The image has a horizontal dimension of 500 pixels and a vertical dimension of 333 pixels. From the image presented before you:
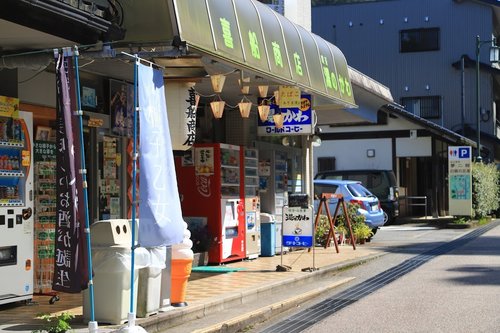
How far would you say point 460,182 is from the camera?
28.6 m

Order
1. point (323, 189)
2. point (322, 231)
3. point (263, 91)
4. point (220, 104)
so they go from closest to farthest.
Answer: point (220, 104), point (263, 91), point (322, 231), point (323, 189)

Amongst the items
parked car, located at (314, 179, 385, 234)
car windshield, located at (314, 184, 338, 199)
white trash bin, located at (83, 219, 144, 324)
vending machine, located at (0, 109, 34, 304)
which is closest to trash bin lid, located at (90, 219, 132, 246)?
white trash bin, located at (83, 219, 144, 324)

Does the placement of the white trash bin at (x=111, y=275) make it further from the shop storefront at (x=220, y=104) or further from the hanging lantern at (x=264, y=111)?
the hanging lantern at (x=264, y=111)

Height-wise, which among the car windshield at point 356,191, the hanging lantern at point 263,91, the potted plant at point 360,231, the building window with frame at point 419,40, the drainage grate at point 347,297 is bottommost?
the drainage grate at point 347,297

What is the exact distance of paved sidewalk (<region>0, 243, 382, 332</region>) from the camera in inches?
329

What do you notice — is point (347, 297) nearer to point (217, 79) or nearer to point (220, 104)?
point (217, 79)

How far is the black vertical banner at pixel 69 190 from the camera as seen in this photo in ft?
22.4

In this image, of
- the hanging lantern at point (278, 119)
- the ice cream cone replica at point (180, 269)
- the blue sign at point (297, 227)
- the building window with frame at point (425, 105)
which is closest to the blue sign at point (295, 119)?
the hanging lantern at point (278, 119)

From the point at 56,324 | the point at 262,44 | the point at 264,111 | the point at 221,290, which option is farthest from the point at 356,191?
the point at 56,324

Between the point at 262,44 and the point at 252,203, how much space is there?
4911 millimetres

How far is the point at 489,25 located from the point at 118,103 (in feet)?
114

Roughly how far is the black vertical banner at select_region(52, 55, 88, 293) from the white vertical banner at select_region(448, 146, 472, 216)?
78.1 feet

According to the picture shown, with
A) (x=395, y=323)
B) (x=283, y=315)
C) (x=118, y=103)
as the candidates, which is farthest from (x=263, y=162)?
(x=395, y=323)

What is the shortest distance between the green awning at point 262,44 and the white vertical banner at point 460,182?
14.0 meters
